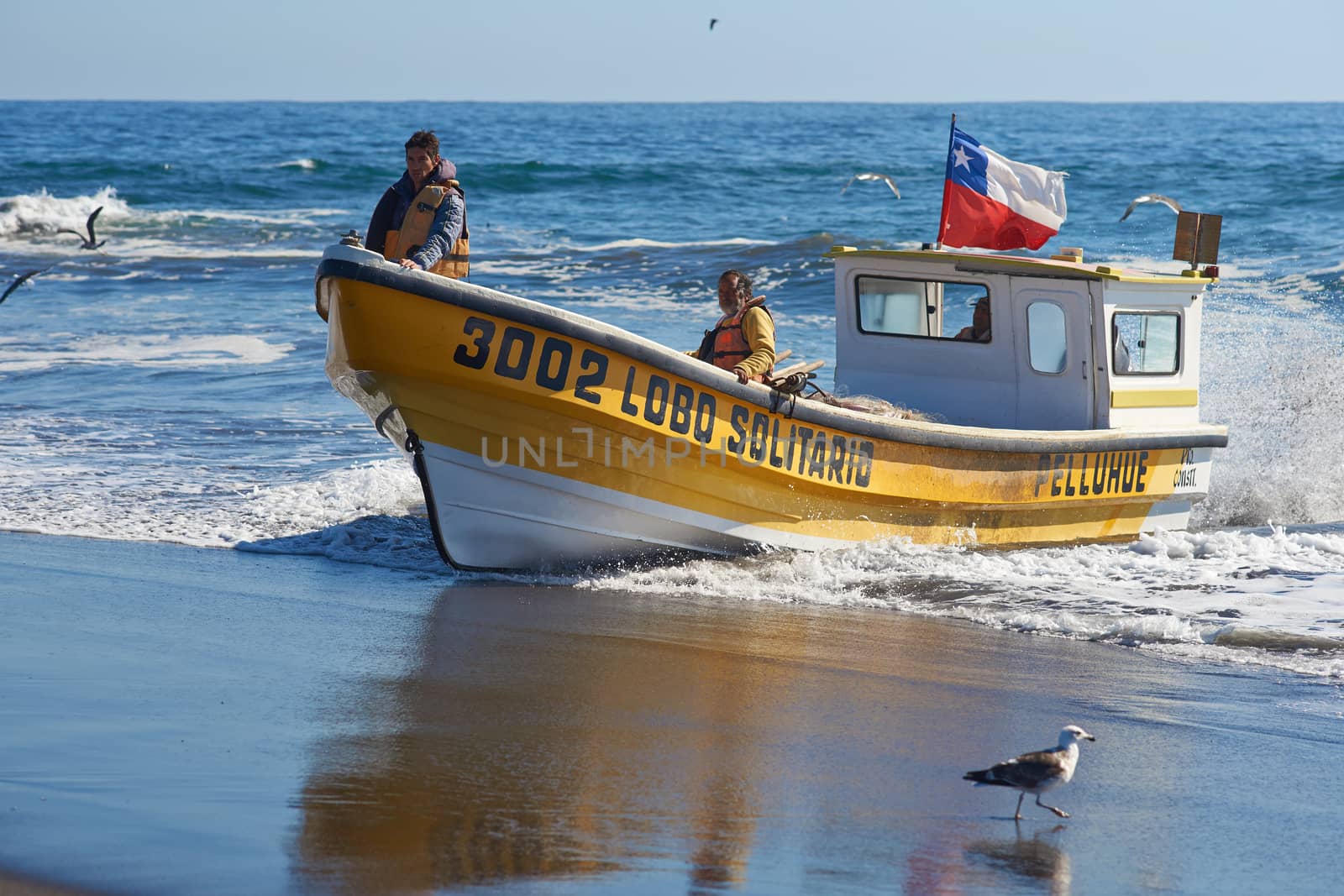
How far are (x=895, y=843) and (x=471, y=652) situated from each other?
106 inches

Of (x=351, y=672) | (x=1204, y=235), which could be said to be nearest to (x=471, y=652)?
(x=351, y=672)

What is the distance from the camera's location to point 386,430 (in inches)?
320

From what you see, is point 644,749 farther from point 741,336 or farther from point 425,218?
point 741,336

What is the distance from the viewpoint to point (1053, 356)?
930 cm

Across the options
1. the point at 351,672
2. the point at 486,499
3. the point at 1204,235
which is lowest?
the point at 351,672

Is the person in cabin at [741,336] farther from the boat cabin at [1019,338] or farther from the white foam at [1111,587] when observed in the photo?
the boat cabin at [1019,338]

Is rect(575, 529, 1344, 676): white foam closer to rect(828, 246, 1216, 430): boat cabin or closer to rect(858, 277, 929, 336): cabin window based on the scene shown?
rect(828, 246, 1216, 430): boat cabin

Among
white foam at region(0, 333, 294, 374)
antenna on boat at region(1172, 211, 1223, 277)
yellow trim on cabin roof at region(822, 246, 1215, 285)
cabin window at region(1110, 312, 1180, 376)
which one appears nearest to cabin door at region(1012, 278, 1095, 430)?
yellow trim on cabin roof at region(822, 246, 1215, 285)

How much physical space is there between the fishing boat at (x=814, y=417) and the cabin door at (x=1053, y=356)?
1 cm

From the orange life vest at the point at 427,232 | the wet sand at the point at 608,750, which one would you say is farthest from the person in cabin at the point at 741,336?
the orange life vest at the point at 427,232

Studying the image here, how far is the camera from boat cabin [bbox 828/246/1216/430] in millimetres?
9164

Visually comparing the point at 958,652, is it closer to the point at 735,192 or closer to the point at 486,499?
the point at 486,499

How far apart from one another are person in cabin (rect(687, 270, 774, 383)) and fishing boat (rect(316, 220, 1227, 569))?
10.9 inches

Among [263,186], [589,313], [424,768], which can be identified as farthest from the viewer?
[263,186]
